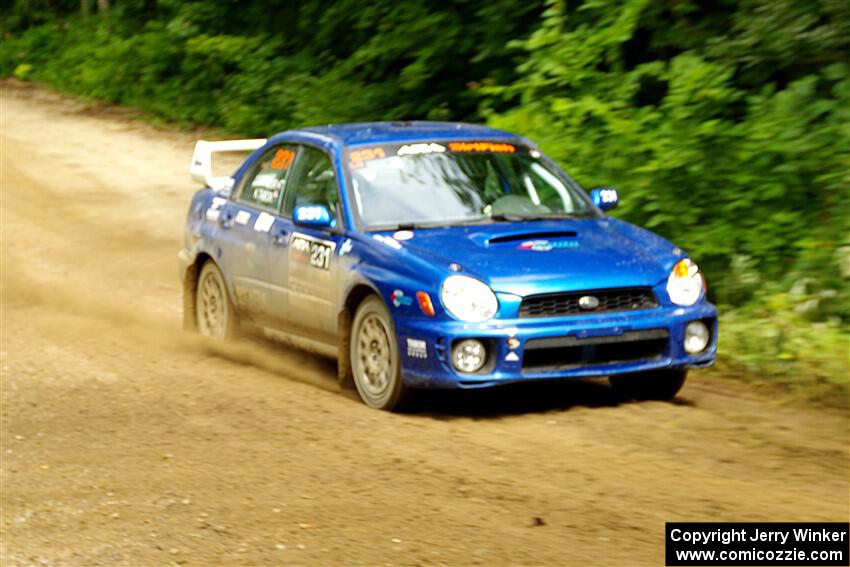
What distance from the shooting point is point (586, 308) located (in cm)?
891

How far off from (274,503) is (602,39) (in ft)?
28.1

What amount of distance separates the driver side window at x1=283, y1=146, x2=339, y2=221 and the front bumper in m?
1.43

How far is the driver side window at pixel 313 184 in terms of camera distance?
10.1m

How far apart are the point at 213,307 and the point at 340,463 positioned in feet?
13.5

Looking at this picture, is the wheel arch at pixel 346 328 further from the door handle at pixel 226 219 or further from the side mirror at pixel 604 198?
the door handle at pixel 226 219

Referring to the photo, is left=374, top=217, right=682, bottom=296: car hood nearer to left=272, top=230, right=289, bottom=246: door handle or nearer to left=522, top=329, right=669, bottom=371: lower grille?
left=522, top=329, right=669, bottom=371: lower grille

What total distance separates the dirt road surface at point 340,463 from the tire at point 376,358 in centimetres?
12

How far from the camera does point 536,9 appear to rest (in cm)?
1723

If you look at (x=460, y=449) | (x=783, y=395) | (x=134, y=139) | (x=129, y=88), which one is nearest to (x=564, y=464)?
(x=460, y=449)

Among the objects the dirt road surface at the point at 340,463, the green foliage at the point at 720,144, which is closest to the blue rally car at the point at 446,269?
the dirt road surface at the point at 340,463

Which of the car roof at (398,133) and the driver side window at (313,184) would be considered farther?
the car roof at (398,133)

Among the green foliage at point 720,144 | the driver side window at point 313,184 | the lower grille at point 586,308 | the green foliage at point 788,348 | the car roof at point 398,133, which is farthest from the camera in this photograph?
the green foliage at point 720,144

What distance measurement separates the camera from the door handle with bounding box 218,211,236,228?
11.3 m

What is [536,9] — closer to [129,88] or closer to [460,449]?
[460,449]
